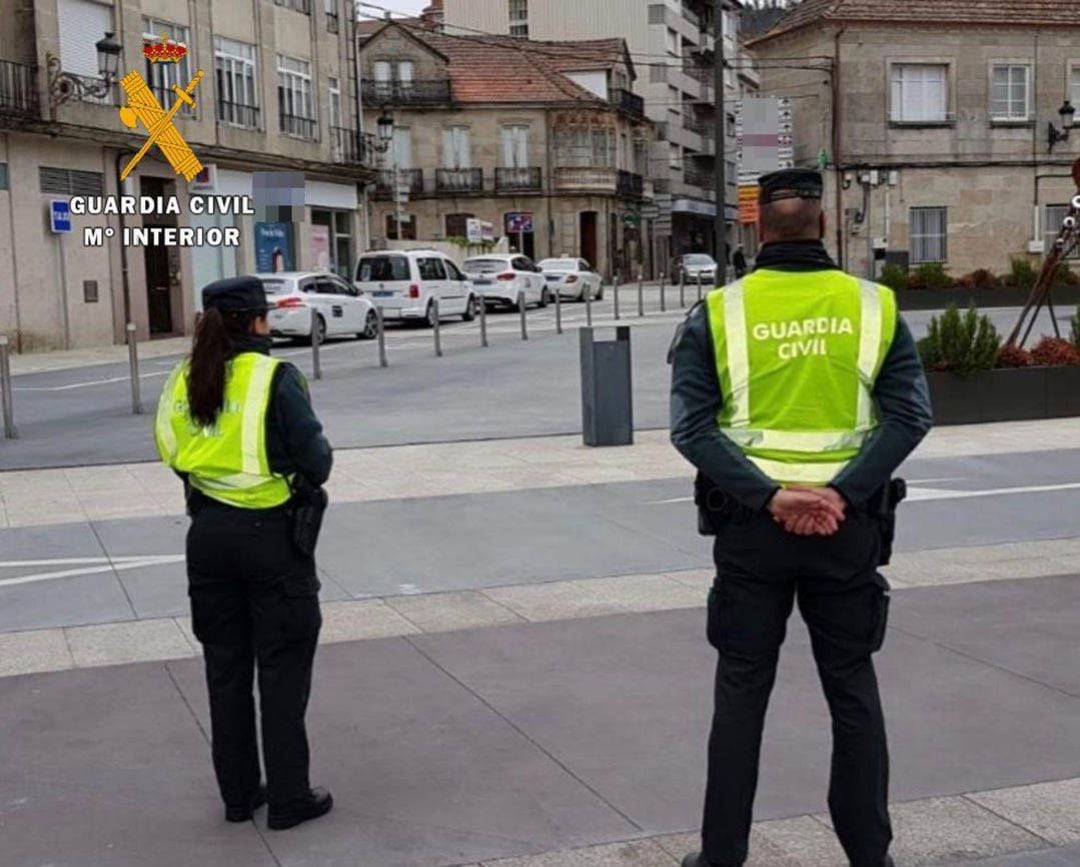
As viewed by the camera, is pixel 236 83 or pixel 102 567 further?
pixel 236 83

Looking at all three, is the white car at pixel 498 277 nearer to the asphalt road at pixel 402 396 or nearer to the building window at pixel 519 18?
the asphalt road at pixel 402 396

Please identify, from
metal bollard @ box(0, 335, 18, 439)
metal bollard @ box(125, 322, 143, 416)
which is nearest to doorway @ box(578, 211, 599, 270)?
metal bollard @ box(125, 322, 143, 416)

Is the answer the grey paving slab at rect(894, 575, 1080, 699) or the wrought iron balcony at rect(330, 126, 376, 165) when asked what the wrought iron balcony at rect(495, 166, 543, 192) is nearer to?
the wrought iron balcony at rect(330, 126, 376, 165)

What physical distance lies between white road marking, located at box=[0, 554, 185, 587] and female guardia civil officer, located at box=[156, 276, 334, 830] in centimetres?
421

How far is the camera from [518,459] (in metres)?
12.9

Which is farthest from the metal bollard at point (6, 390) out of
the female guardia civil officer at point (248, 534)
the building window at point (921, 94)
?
the building window at point (921, 94)

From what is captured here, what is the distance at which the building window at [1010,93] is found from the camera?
4147 centimetres

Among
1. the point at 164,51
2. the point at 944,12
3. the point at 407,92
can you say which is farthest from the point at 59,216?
the point at 407,92

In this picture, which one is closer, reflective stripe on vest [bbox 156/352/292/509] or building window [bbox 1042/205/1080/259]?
reflective stripe on vest [bbox 156/352/292/509]

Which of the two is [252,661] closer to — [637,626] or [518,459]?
[637,626]

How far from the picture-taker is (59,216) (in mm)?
29375

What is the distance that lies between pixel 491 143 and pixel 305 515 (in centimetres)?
6206

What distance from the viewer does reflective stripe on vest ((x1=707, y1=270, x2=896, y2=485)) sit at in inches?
152

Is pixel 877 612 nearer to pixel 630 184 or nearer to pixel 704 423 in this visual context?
pixel 704 423
